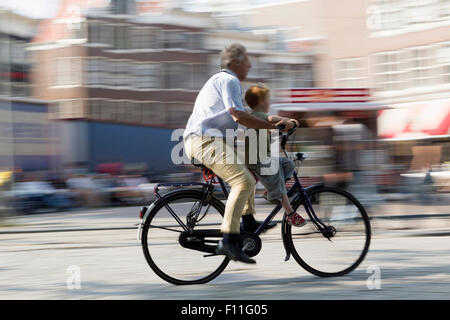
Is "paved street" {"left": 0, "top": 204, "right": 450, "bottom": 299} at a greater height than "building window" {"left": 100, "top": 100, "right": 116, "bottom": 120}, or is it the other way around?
"building window" {"left": 100, "top": 100, "right": 116, "bottom": 120}

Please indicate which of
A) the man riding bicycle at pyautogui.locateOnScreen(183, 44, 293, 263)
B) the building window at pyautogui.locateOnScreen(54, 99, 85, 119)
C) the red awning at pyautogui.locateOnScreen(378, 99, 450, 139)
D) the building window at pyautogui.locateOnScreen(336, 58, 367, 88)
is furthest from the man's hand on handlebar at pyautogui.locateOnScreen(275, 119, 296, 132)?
the building window at pyautogui.locateOnScreen(54, 99, 85, 119)

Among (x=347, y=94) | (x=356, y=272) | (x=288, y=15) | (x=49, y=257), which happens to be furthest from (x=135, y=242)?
(x=288, y=15)

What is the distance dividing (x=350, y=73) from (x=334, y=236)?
34.1m

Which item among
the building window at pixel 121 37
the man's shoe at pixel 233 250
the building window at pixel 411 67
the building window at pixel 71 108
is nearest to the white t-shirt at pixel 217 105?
the man's shoe at pixel 233 250

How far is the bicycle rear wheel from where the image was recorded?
16.4 ft

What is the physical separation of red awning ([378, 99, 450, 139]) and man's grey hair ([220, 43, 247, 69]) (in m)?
26.7

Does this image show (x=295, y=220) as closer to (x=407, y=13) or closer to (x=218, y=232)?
(x=218, y=232)

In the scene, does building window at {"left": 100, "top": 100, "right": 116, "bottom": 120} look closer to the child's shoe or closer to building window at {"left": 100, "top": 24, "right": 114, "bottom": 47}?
building window at {"left": 100, "top": 24, "right": 114, "bottom": 47}

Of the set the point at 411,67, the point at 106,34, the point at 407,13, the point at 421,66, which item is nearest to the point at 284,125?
the point at 421,66

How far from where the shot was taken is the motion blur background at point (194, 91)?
14938 millimetres

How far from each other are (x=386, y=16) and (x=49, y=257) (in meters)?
31.3

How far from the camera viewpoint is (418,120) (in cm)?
3250

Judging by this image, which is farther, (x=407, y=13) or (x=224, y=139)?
(x=407, y=13)

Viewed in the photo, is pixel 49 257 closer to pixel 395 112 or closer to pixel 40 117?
pixel 40 117
